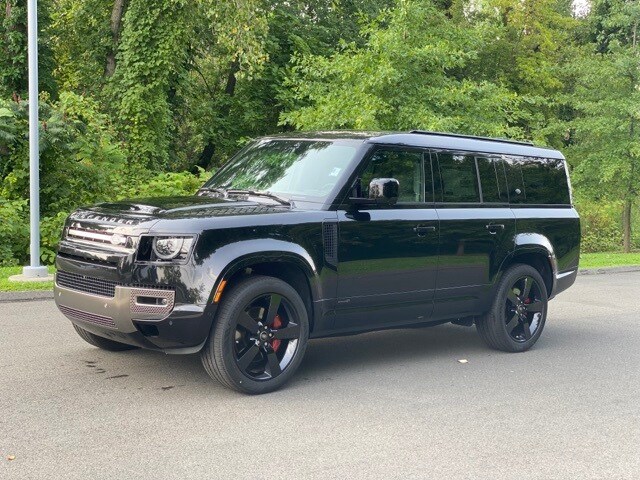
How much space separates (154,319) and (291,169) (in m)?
1.96

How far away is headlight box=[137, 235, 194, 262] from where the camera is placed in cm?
600

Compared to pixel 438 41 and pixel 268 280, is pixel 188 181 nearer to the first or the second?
pixel 438 41

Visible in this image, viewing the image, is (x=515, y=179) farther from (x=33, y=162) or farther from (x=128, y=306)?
(x=33, y=162)

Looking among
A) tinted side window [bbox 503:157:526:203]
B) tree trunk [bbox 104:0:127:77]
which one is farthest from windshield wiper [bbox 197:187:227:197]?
tree trunk [bbox 104:0:127:77]

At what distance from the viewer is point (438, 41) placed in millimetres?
20891

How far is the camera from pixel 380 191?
6855 millimetres

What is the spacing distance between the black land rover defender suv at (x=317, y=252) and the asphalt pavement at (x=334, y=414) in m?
0.41

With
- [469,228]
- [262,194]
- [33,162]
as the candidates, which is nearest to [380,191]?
[262,194]

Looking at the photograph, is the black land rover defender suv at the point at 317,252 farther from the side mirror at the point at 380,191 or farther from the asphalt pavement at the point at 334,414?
the asphalt pavement at the point at 334,414

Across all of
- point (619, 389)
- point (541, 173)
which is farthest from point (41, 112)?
point (619, 389)

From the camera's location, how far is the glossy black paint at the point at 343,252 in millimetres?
6039

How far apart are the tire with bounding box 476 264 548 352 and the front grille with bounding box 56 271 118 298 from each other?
374cm

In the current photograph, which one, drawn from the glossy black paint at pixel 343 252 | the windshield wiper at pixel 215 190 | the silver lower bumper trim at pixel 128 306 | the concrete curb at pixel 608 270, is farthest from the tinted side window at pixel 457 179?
the concrete curb at pixel 608 270

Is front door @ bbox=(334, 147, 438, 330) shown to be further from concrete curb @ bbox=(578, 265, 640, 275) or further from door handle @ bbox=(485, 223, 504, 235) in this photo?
concrete curb @ bbox=(578, 265, 640, 275)
